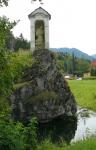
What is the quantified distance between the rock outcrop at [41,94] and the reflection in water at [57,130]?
2.03 ft

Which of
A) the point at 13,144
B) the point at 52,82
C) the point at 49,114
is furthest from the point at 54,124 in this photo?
the point at 13,144

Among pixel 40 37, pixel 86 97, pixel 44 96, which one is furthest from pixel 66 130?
pixel 86 97

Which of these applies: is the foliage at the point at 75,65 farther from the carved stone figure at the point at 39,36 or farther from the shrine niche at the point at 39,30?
the carved stone figure at the point at 39,36

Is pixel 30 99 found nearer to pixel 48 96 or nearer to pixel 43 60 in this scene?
pixel 48 96

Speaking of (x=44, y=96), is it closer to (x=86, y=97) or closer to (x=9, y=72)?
(x=9, y=72)

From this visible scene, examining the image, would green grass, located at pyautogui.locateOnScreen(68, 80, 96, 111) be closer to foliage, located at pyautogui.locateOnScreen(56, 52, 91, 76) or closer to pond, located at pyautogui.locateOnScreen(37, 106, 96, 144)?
foliage, located at pyautogui.locateOnScreen(56, 52, 91, 76)

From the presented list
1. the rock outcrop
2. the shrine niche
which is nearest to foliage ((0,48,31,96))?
the rock outcrop

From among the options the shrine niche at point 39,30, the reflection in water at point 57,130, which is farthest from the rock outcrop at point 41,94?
the shrine niche at point 39,30

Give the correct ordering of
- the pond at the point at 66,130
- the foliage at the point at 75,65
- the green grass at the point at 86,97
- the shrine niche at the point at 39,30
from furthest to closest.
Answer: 1. the foliage at the point at 75,65
2. the green grass at the point at 86,97
3. the shrine niche at the point at 39,30
4. the pond at the point at 66,130

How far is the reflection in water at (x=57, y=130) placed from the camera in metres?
9.76

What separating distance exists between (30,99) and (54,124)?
3378 mm

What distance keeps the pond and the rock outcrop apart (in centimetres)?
67

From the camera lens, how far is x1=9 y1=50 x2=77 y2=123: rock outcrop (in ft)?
35.6

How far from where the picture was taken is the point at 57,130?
11.1 meters
